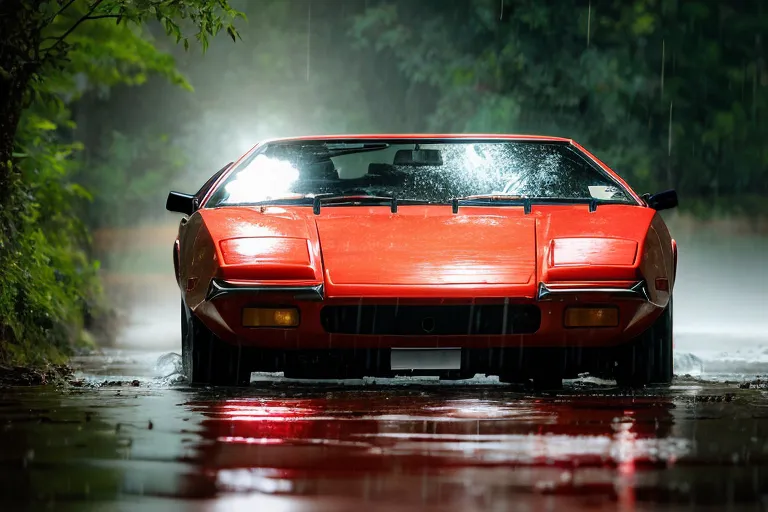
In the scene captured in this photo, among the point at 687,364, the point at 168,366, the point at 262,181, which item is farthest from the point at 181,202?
the point at 687,364

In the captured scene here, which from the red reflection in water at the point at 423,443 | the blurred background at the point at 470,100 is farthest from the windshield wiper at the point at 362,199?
the blurred background at the point at 470,100

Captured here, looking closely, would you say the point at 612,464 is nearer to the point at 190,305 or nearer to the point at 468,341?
the point at 468,341

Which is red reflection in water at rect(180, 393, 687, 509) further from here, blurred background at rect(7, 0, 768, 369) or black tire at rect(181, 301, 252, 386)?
blurred background at rect(7, 0, 768, 369)

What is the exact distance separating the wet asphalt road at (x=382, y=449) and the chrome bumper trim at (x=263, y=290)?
471 millimetres

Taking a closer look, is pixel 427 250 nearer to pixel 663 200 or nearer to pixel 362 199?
pixel 362 199

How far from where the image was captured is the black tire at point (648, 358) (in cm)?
798

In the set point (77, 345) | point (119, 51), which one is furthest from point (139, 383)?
point (119, 51)

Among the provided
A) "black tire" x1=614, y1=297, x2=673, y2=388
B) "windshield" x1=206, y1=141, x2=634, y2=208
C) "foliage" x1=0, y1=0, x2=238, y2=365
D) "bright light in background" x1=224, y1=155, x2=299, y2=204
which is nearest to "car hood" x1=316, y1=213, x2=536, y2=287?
"windshield" x1=206, y1=141, x2=634, y2=208

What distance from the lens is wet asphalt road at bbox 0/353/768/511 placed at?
14.8 feet

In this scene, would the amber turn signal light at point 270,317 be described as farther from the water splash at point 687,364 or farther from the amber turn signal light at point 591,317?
the water splash at point 687,364

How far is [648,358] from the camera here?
8.02 metres

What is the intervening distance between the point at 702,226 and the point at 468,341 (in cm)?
3179

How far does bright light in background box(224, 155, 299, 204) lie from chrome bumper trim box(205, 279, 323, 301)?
93 cm

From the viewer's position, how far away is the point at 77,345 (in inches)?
613
